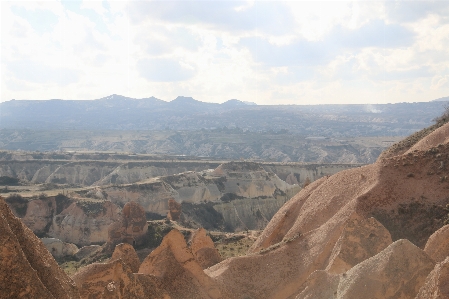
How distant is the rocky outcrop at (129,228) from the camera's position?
165 ft

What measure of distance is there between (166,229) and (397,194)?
100 feet

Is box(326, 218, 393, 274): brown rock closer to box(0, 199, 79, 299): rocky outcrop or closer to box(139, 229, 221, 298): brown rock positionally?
box(139, 229, 221, 298): brown rock

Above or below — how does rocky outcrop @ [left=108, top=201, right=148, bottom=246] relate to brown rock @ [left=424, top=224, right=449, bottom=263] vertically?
below

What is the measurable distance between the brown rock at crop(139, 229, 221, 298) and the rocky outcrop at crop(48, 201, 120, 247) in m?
43.8

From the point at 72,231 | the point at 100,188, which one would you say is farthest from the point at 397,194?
the point at 100,188

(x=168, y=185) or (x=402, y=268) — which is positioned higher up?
(x=402, y=268)

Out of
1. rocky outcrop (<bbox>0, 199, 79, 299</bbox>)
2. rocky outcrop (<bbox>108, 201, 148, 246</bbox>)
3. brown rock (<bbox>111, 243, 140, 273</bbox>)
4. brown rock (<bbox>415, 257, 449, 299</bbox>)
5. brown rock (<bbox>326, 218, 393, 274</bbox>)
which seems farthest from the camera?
rocky outcrop (<bbox>108, 201, 148, 246</bbox>)

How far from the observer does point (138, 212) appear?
51125mm

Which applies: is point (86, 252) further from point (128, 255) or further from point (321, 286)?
point (321, 286)

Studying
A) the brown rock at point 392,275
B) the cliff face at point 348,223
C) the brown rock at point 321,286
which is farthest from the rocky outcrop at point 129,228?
the brown rock at point 392,275

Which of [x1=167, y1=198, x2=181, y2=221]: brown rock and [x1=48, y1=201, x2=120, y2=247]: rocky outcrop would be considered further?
[x1=48, y1=201, x2=120, y2=247]: rocky outcrop

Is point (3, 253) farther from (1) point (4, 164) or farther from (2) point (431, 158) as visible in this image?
(1) point (4, 164)

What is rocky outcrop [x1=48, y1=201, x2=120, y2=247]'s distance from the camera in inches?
2607

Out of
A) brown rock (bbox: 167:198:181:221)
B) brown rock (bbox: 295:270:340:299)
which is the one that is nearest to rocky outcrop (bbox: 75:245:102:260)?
brown rock (bbox: 167:198:181:221)
